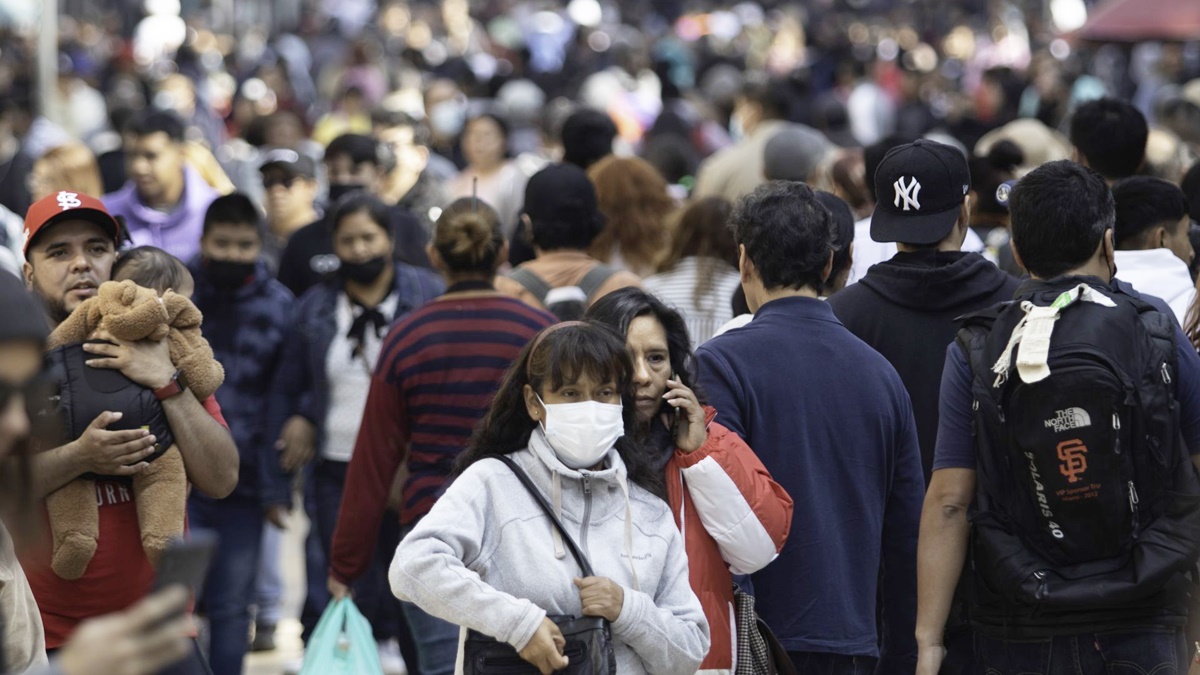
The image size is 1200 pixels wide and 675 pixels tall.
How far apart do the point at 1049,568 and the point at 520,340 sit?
7.32 feet

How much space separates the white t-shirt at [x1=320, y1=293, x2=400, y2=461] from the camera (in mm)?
6898

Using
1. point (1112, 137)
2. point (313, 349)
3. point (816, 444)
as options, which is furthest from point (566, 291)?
point (1112, 137)

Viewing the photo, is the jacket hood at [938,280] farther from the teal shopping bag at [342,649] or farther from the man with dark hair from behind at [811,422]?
the teal shopping bag at [342,649]

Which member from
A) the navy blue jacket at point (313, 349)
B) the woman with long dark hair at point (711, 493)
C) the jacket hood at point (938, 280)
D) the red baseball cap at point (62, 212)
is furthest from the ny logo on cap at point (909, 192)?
the navy blue jacket at point (313, 349)

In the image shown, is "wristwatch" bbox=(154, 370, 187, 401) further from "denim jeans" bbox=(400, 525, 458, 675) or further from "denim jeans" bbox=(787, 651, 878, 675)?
"denim jeans" bbox=(787, 651, 878, 675)

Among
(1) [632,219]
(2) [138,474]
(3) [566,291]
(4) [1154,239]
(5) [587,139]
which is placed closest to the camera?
(2) [138,474]

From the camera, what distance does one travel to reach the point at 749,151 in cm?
956

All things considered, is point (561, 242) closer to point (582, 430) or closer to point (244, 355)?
point (244, 355)

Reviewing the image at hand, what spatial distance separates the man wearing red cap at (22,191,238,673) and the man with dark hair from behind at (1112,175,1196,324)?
2907 millimetres

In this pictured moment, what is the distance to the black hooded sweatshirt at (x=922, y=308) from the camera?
16.5 feet

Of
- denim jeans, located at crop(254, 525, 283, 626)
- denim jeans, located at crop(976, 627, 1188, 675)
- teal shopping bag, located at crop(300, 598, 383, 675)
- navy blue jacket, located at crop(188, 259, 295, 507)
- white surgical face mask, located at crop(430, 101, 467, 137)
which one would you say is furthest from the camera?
white surgical face mask, located at crop(430, 101, 467, 137)

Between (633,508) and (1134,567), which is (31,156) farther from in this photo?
(1134,567)

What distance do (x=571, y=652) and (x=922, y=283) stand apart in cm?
170

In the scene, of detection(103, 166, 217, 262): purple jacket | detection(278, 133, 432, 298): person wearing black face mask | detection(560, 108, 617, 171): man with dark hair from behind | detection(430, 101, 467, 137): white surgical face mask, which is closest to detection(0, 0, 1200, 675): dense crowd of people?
detection(278, 133, 432, 298): person wearing black face mask
